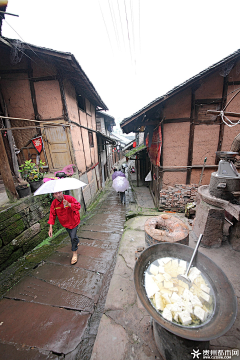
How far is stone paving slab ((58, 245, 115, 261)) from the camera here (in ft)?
14.6

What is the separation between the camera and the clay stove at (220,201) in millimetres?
3729

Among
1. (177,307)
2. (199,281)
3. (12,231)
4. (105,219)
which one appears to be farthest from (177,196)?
(12,231)

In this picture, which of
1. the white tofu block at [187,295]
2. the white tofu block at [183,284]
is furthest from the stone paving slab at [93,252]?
the white tofu block at [187,295]

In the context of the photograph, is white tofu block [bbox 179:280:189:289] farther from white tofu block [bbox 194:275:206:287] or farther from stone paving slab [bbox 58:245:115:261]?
stone paving slab [bbox 58:245:115:261]

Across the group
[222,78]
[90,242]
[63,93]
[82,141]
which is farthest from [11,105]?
[222,78]

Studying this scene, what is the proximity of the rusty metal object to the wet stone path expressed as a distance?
1.83m

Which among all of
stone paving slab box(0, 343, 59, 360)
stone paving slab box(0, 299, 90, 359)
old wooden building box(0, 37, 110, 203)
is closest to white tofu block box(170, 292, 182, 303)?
stone paving slab box(0, 299, 90, 359)

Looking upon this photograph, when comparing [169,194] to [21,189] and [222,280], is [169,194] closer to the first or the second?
[222,280]

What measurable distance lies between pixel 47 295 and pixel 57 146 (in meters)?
6.41

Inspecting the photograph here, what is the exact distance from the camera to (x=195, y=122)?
6082mm

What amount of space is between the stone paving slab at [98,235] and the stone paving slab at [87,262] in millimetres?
1203

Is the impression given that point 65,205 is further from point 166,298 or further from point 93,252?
point 166,298

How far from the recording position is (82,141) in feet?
29.0

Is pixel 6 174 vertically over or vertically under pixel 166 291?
over
